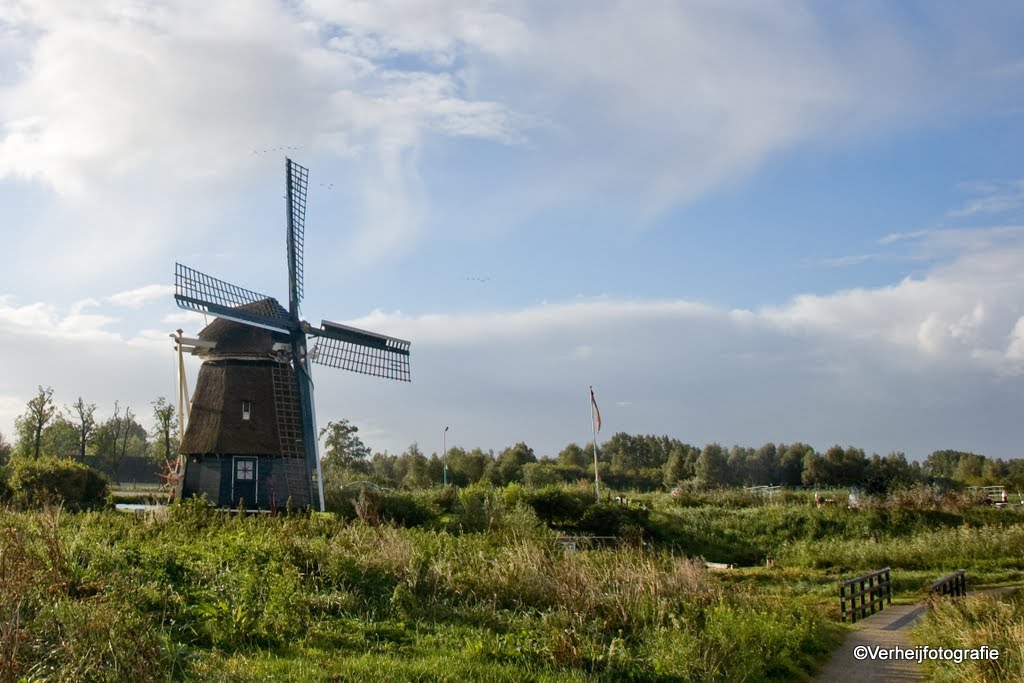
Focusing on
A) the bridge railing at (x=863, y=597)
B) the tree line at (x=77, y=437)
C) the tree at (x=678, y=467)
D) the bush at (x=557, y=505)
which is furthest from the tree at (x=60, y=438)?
the bridge railing at (x=863, y=597)

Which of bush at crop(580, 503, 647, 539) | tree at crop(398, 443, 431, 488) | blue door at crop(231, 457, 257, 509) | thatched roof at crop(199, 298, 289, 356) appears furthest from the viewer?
tree at crop(398, 443, 431, 488)

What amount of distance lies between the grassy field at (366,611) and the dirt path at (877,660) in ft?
1.12

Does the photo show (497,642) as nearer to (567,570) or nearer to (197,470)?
(567,570)

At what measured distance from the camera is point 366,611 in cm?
1173

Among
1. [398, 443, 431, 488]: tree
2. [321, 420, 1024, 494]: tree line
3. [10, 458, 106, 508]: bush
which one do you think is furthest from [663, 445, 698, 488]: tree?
[10, 458, 106, 508]: bush

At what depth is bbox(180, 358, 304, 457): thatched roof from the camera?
2983cm

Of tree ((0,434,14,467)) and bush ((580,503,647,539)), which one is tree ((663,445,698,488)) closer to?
bush ((580,503,647,539))

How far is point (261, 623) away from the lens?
10.3m

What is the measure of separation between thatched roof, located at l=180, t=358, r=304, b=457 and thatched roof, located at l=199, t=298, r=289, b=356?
1.41 feet

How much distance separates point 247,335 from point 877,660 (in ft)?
78.3

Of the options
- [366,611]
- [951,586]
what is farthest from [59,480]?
[951,586]

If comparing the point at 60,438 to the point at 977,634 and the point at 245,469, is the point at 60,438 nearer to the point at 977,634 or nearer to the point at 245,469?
the point at 245,469

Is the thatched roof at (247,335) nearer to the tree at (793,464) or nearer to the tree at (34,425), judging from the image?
the tree at (34,425)

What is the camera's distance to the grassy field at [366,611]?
27.9 ft
